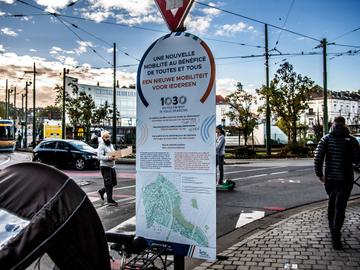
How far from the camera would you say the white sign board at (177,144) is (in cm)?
327

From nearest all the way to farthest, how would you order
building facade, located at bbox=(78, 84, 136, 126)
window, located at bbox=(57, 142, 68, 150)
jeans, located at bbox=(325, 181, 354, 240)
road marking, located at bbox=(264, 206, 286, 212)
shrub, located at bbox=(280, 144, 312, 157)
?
jeans, located at bbox=(325, 181, 354, 240), road marking, located at bbox=(264, 206, 286, 212), window, located at bbox=(57, 142, 68, 150), shrub, located at bbox=(280, 144, 312, 157), building facade, located at bbox=(78, 84, 136, 126)

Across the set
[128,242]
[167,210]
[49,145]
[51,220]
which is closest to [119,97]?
[49,145]

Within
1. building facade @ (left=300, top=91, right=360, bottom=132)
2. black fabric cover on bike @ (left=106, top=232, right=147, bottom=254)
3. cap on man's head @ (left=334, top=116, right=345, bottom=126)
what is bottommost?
black fabric cover on bike @ (left=106, top=232, right=147, bottom=254)

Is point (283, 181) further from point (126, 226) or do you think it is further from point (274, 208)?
point (126, 226)

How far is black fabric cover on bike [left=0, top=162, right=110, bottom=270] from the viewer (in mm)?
1479

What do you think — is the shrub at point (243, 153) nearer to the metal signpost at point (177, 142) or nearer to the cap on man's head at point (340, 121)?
the cap on man's head at point (340, 121)

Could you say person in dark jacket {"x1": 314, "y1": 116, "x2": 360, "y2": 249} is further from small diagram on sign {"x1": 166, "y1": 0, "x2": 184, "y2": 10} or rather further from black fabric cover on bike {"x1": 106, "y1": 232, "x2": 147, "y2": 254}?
black fabric cover on bike {"x1": 106, "y1": 232, "x2": 147, "y2": 254}

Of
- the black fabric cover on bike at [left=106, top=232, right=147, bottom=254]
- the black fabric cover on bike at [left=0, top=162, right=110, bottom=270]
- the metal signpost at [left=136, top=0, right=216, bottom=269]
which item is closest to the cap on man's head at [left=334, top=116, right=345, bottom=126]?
the metal signpost at [left=136, top=0, right=216, bottom=269]

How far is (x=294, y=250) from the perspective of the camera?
5098 mm

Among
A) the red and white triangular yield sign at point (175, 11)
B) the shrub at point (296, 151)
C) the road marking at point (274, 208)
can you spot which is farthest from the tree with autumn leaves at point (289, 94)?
the red and white triangular yield sign at point (175, 11)

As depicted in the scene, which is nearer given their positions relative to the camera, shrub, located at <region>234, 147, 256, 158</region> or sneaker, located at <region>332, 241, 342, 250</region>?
sneaker, located at <region>332, 241, 342, 250</region>

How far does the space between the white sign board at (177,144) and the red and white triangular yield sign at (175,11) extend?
0.51ft

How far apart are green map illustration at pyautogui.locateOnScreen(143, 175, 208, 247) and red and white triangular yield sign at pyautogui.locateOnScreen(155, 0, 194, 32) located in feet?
4.94

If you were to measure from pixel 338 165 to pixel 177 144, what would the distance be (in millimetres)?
3106
